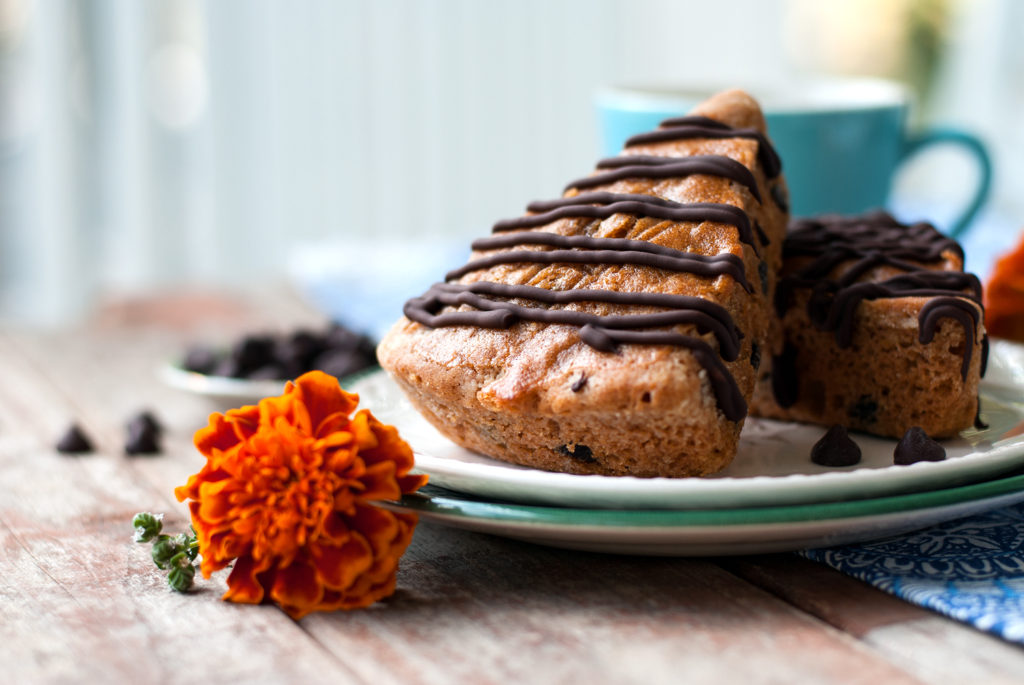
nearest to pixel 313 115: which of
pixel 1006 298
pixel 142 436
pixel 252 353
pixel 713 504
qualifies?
pixel 252 353

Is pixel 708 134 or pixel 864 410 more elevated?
pixel 708 134

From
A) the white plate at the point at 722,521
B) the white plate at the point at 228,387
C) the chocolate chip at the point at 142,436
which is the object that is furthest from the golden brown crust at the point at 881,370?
the chocolate chip at the point at 142,436

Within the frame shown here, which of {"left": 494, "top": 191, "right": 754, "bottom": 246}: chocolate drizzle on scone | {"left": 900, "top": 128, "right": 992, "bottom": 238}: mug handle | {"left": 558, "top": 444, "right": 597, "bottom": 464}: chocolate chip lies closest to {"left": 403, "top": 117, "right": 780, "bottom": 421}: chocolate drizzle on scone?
{"left": 494, "top": 191, "right": 754, "bottom": 246}: chocolate drizzle on scone

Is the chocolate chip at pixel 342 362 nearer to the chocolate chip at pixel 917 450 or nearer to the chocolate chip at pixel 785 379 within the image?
the chocolate chip at pixel 785 379

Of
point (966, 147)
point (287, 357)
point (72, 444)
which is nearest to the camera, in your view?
point (72, 444)

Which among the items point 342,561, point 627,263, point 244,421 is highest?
point 627,263

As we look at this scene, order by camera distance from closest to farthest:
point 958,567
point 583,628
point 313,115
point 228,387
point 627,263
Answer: point 583,628 < point 958,567 < point 627,263 < point 228,387 < point 313,115

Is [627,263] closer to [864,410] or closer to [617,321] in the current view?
[617,321]

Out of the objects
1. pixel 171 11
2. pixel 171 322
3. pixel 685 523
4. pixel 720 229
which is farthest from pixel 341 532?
pixel 171 11
